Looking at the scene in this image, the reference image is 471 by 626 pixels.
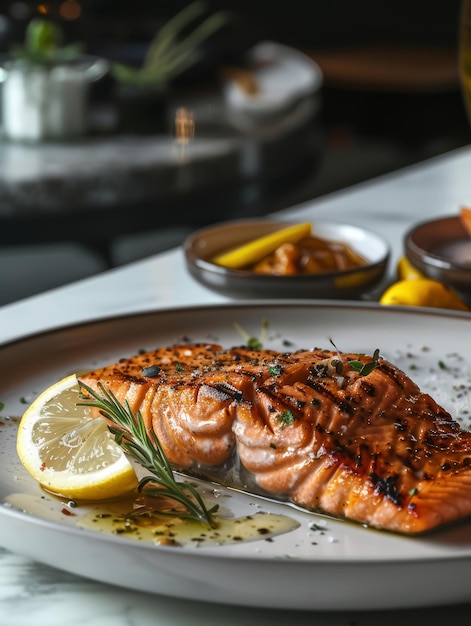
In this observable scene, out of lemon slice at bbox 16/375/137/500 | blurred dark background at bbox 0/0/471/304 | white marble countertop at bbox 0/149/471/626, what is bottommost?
blurred dark background at bbox 0/0/471/304

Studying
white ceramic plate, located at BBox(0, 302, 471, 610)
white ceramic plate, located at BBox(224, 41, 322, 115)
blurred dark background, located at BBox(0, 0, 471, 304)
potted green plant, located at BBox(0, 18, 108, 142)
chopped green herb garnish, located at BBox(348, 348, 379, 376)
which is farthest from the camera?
blurred dark background, located at BBox(0, 0, 471, 304)

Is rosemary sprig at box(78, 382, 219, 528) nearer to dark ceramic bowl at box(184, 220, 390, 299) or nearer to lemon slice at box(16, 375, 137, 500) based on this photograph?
lemon slice at box(16, 375, 137, 500)

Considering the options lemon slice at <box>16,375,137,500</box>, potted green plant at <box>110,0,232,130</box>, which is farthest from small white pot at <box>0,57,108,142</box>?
lemon slice at <box>16,375,137,500</box>

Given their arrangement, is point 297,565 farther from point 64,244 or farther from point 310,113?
point 310,113

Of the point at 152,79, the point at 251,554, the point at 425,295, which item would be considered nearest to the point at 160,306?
the point at 425,295

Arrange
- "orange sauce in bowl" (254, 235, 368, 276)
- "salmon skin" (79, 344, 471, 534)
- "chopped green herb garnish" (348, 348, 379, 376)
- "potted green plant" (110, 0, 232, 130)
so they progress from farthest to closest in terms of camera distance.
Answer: "potted green plant" (110, 0, 232, 130) < "orange sauce in bowl" (254, 235, 368, 276) < "chopped green herb garnish" (348, 348, 379, 376) < "salmon skin" (79, 344, 471, 534)

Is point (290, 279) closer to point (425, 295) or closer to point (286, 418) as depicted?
point (425, 295)

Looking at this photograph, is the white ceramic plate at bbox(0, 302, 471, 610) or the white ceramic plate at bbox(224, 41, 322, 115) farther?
the white ceramic plate at bbox(224, 41, 322, 115)
